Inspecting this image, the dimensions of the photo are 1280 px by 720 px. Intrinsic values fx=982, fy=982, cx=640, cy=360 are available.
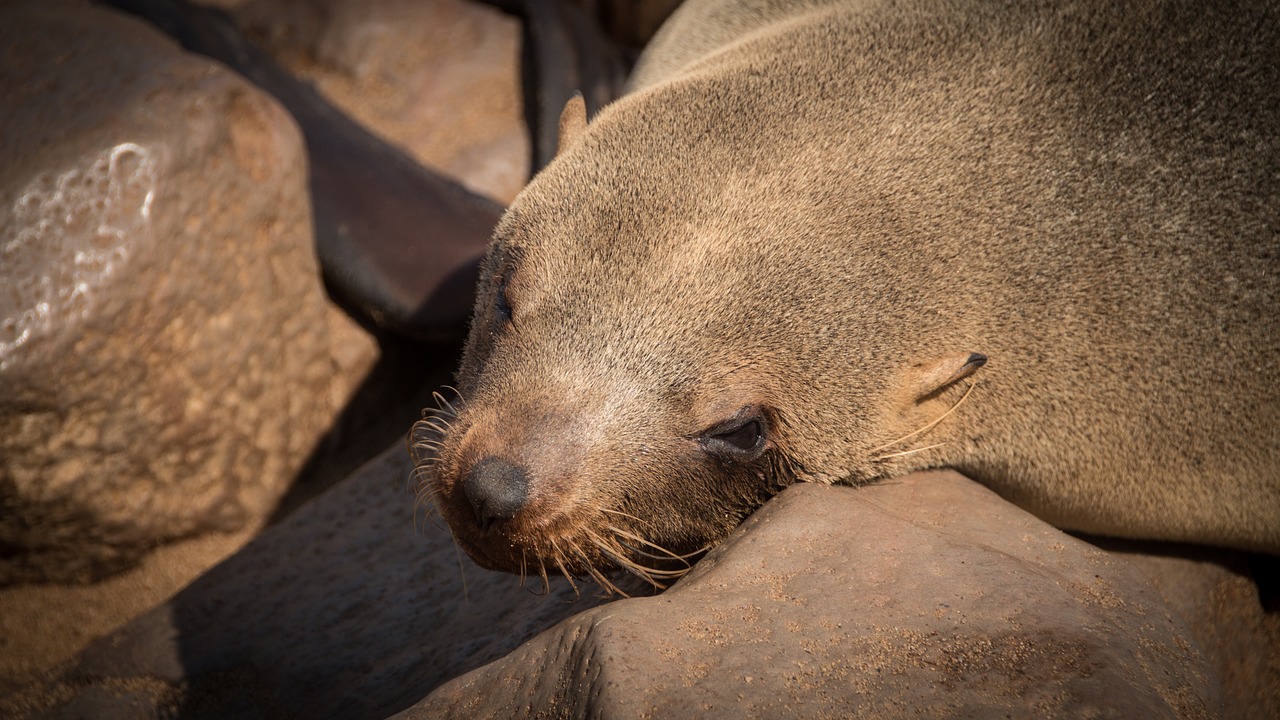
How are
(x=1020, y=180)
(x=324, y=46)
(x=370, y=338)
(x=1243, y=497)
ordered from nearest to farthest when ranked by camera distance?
(x=1020, y=180), (x=1243, y=497), (x=370, y=338), (x=324, y=46)

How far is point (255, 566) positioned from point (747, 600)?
1.93m

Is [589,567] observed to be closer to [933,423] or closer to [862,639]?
[862,639]

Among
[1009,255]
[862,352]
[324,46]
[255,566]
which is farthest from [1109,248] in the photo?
[324,46]

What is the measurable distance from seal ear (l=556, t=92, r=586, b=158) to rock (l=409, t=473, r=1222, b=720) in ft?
3.91

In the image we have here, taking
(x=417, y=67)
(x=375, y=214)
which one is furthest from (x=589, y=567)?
(x=417, y=67)

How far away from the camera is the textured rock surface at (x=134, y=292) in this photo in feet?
10.1

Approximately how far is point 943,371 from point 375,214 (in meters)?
2.80

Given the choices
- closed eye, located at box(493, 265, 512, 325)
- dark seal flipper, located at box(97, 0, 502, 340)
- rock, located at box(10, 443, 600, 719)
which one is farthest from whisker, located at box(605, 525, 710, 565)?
dark seal flipper, located at box(97, 0, 502, 340)

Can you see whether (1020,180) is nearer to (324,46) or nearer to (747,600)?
(747,600)

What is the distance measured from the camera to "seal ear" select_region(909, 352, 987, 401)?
2.24 meters

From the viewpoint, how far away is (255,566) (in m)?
3.15

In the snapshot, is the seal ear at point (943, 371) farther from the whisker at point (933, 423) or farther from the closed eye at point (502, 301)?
the closed eye at point (502, 301)

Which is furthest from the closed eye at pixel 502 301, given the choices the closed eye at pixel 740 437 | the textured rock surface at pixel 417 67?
the textured rock surface at pixel 417 67

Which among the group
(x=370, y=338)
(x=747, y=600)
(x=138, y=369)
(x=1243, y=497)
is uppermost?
(x=1243, y=497)
